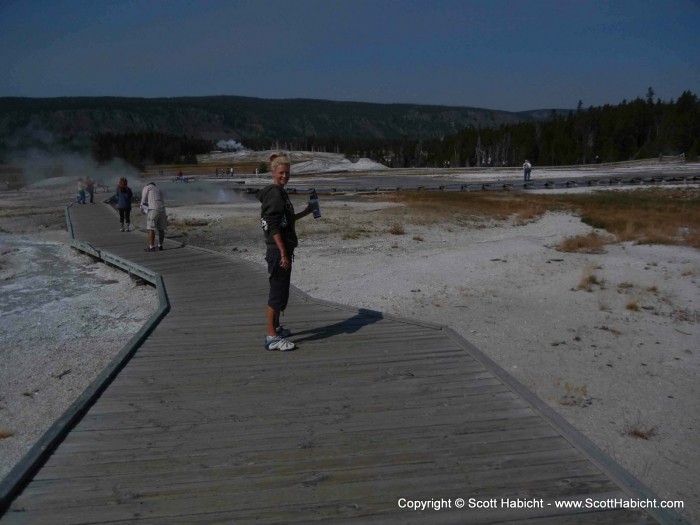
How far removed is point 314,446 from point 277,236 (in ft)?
6.87

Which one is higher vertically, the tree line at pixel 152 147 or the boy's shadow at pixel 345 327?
the tree line at pixel 152 147

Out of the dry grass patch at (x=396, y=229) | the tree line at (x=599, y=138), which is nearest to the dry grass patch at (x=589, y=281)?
the dry grass patch at (x=396, y=229)

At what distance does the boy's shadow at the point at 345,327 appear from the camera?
245 inches

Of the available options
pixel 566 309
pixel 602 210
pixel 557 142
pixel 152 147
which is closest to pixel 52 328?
pixel 566 309

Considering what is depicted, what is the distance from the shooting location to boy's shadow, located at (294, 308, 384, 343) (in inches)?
245

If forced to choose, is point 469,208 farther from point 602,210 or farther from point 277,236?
point 277,236

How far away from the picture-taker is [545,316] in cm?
1055

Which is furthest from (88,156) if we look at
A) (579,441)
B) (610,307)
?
(579,441)

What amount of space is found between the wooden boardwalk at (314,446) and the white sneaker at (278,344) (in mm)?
107

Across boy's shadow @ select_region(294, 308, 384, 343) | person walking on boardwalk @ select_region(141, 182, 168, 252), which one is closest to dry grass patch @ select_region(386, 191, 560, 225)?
→ person walking on boardwalk @ select_region(141, 182, 168, 252)

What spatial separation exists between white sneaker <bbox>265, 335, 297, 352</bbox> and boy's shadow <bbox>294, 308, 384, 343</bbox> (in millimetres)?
340

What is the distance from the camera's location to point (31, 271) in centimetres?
1459

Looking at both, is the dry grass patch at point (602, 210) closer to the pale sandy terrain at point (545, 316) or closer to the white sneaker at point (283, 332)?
the pale sandy terrain at point (545, 316)

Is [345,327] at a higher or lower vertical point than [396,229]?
higher
